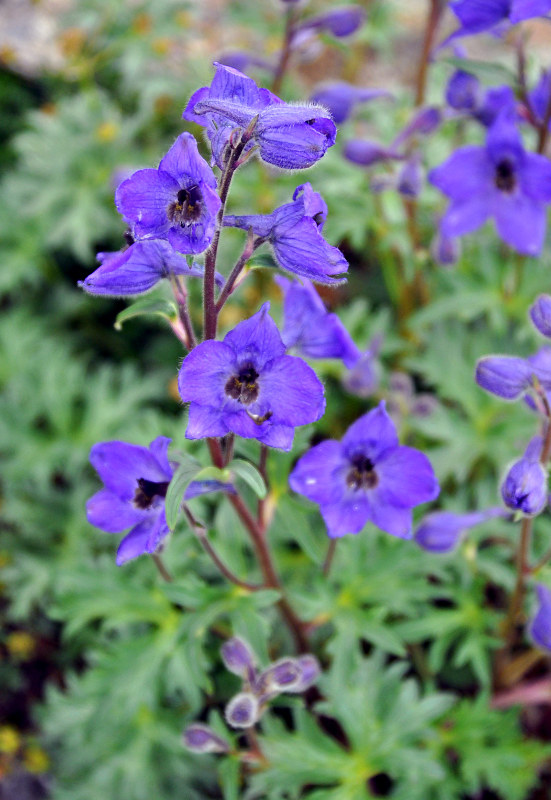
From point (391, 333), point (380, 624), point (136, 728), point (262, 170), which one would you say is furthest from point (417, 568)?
point (262, 170)

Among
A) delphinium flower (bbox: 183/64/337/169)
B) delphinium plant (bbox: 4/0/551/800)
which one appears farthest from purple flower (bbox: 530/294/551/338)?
delphinium flower (bbox: 183/64/337/169)

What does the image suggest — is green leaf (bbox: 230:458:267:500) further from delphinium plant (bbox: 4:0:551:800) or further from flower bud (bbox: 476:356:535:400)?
flower bud (bbox: 476:356:535:400)

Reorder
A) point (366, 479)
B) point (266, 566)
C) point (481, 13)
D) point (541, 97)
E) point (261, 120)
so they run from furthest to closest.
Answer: point (541, 97)
point (481, 13)
point (266, 566)
point (366, 479)
point (261, 120)

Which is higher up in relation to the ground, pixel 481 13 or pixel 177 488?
pixel 481 13

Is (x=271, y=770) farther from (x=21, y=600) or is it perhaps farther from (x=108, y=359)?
(x=108, y=359)

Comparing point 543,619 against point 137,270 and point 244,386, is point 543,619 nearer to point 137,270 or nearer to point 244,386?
point 244,386

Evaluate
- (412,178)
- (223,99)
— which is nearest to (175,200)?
(223,99)
